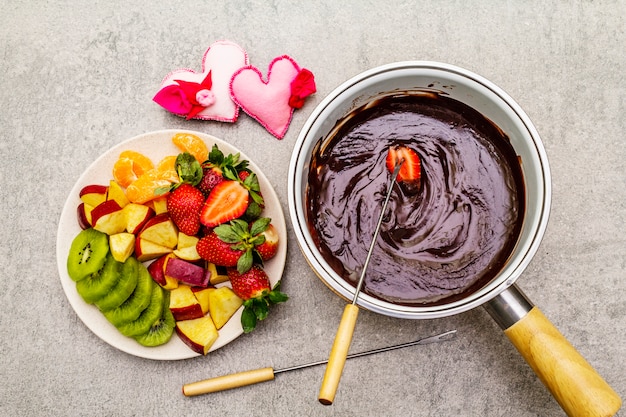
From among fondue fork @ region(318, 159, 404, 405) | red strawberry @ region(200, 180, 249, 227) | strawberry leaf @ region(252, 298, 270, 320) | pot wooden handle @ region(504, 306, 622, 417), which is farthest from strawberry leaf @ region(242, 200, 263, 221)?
pot wooden handle @ region(504, 306, 622, 417)

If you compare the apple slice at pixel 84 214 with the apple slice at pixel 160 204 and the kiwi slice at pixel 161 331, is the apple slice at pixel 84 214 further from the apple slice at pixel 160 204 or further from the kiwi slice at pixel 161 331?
the kiwi slice at pixel 161 331

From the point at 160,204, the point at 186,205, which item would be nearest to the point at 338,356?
the point at 186,205

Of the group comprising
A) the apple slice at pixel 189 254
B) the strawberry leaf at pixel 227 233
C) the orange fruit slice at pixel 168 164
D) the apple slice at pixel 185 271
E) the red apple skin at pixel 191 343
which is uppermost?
the orange fruit slice at pixel 168 164

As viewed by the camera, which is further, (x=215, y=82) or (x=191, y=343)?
(x=215, y=82)

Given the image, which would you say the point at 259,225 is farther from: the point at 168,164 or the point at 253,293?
the point at 168,164

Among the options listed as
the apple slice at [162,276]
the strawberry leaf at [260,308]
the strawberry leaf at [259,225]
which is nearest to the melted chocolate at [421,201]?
the strawberry leaf at [259,225]

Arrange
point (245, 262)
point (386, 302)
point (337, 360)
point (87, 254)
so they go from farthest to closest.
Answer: point (87, 254) → point (245, 262) → point (386, 302) → point (337, 360)

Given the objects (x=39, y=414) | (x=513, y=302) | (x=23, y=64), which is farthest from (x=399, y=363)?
(x=23, y=64)
